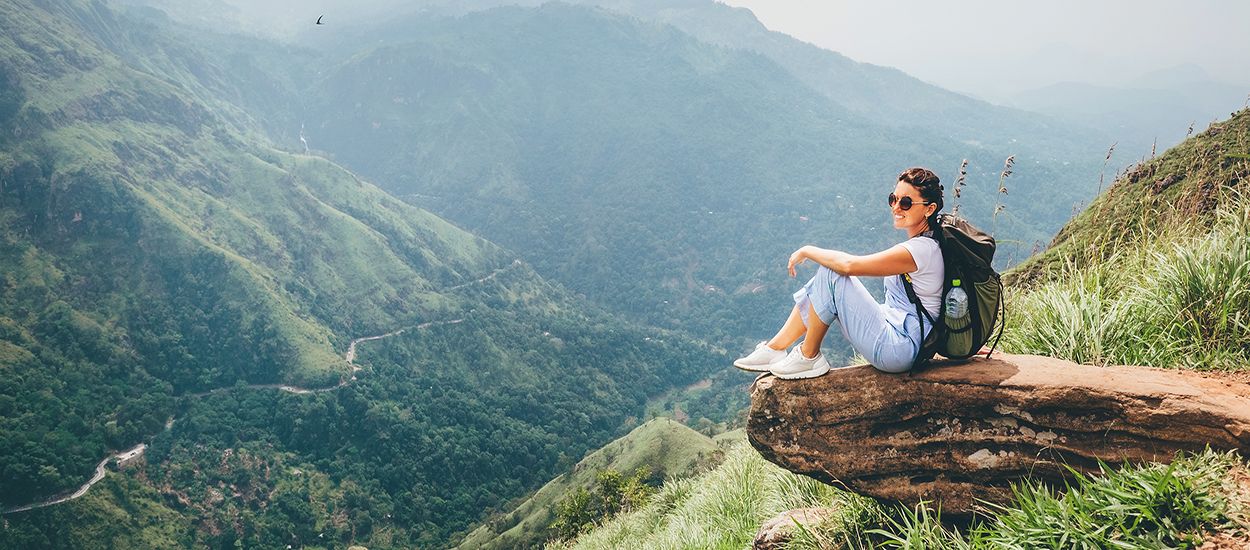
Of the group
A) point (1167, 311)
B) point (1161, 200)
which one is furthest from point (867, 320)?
point (1161, 200)

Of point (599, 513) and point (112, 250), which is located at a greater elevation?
point (599, 513)

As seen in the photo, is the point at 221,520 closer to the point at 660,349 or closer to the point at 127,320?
the point at 127,320

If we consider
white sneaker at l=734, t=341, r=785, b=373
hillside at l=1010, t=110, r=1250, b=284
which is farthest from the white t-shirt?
hillside at l=1010, t=110, r=1250, b=284

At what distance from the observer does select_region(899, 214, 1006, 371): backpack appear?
542 centimetres

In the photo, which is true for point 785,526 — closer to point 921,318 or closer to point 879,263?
point 921,318

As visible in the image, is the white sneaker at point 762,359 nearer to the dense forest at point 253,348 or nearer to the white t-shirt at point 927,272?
the white t-shirt at point 927,272

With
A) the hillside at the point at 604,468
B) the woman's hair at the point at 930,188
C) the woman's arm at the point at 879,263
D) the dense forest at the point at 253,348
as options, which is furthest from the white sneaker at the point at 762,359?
the dense forest at the point at 253,348

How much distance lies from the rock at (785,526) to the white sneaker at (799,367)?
4.90ft

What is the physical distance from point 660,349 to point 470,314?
53035 millimetres

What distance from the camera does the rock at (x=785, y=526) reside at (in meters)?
6.36

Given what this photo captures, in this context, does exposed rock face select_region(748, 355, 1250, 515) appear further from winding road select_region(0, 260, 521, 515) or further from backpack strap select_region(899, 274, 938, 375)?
winding road select_region(0, 260, 521, 515)

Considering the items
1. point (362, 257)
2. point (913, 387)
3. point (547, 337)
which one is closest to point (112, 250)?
point (362, 257)

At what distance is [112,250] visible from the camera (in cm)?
12912

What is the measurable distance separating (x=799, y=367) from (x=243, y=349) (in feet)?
469
